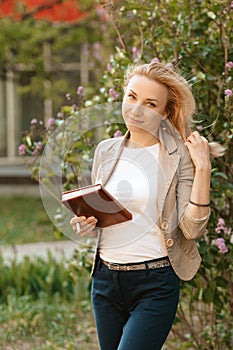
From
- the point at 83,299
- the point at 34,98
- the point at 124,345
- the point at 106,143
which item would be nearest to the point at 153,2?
the point at 106,143

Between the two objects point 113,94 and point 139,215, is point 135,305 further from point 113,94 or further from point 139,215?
point 113,94

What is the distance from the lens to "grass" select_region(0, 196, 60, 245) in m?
9.06

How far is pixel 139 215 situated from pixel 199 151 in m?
0.32

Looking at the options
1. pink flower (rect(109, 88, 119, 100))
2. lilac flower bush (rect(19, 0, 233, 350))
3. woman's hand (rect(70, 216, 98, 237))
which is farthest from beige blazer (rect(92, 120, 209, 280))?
pink flower (rect(109, 88, 119, 100))

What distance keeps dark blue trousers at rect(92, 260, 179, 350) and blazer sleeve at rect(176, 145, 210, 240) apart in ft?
0.55

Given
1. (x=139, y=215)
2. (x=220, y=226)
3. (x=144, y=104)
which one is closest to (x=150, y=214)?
(x=139, y=215)

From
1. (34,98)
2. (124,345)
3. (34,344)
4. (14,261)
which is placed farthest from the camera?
(34,98)

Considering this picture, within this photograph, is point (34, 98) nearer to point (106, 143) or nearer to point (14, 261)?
point (14, 261)

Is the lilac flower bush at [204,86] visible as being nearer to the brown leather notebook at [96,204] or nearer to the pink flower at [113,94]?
the pink flower at [113,94]

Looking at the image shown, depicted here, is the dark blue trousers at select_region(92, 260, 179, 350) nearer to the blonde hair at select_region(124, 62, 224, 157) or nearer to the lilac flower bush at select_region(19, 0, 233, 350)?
the blonde hair at select_region(124, 62, 224, 157)

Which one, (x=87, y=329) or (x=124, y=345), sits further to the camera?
(x=87, y=329)

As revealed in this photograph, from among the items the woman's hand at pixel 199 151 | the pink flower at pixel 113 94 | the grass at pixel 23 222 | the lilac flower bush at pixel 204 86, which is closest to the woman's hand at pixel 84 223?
the woman's hand at pixel 199 151

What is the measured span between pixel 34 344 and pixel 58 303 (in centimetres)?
81

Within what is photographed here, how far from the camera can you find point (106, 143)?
9.81 feet
